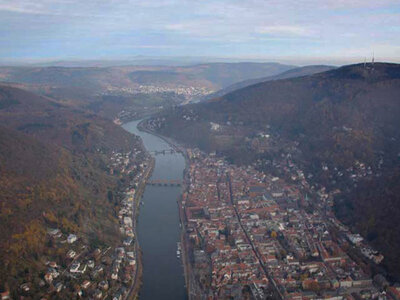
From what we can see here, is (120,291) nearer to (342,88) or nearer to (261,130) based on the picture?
(261,130)

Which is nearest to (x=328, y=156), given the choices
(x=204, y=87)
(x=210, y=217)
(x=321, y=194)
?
(x=321, y=194)

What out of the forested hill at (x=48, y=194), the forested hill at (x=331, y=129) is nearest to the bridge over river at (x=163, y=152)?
the forested hill at (x=48, y=194)

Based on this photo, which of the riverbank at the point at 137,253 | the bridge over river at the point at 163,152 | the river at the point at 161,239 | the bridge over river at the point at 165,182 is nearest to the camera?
the riverbank at the point at 137,253

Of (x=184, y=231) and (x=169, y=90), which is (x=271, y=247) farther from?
(x=169, y=90)

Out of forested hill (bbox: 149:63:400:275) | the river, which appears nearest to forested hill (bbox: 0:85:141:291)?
the river

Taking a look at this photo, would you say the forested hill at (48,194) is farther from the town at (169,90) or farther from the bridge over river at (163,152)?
the town at (169,90)
